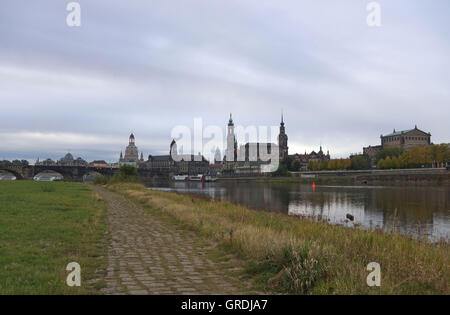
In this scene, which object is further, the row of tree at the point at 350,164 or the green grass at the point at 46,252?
the row of tree at the point at 350,164

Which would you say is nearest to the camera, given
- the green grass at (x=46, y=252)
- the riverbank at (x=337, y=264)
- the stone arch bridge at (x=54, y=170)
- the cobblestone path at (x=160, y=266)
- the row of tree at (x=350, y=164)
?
the riverbank at (x=337, y=264)

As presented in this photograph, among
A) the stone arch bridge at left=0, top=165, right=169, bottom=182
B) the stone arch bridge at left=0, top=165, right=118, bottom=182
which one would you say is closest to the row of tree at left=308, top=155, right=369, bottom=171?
the stone arch bridge at left=0, top=165, right=169, bottom=182

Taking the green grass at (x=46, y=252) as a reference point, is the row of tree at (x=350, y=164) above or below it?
above

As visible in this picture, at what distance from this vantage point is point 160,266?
9289 mm

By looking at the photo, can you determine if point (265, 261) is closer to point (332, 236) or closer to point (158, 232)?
point (332, 236)

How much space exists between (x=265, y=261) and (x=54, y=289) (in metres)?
4.68

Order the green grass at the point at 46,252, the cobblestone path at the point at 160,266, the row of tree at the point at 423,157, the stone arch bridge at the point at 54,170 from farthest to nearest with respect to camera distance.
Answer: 1. the stone arch bridge at the point at 54,170
2. the row of tree at the point at 423,157
3. the cobblestone path at the point at 160,266
4. the green grass at the point at 46,252

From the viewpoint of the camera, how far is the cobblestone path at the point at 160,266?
292 inches

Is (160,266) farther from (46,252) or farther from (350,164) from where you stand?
(350,164)

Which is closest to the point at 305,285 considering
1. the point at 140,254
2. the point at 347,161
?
the point at 140,254

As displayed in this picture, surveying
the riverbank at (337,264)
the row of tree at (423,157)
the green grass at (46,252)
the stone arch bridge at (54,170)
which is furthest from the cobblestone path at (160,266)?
the stone arch bridge at (54,170)

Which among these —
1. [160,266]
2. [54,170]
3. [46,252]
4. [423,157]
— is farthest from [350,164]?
[46,252]

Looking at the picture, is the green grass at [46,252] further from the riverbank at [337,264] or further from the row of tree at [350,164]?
the row of tree at [350,164]

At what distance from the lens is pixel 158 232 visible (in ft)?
50.5
